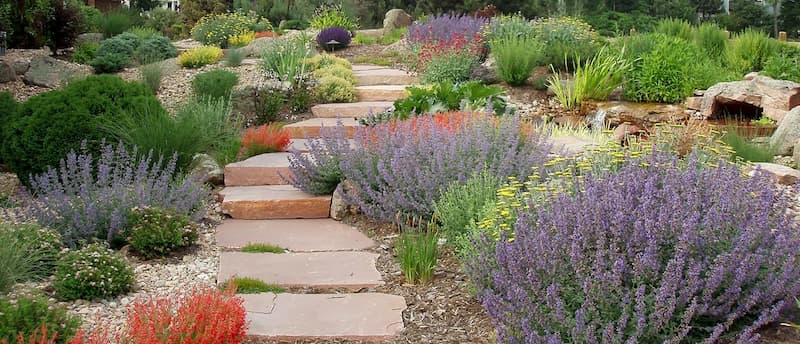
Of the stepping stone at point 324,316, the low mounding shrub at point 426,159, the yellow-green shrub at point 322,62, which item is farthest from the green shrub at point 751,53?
the stepping stone at point 324,316

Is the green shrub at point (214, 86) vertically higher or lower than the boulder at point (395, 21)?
lower

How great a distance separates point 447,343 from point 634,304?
3.02 feet

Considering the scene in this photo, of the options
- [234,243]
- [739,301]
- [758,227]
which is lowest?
[234,243]

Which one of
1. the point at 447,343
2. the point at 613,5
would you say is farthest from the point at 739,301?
the point at 613,5

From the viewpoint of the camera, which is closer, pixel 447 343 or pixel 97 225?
pixel 447 343

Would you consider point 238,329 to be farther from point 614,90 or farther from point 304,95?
point 614,90

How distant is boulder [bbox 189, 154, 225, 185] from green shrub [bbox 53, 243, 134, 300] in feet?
8.06

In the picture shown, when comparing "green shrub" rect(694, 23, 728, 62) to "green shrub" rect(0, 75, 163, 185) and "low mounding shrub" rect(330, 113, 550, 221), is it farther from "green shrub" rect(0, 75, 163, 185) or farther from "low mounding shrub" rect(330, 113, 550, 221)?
"green shrub" rect(0, 75, 163, 185)

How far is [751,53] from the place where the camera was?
38.4 feet

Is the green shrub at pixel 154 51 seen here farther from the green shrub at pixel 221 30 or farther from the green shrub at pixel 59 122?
the green shrub at pixel 59 122

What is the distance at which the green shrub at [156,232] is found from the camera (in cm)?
484

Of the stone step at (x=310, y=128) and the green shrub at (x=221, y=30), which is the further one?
the green shrub at (x=221, y=30)

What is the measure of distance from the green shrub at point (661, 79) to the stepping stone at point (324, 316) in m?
6.52

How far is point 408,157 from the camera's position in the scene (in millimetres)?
5438
